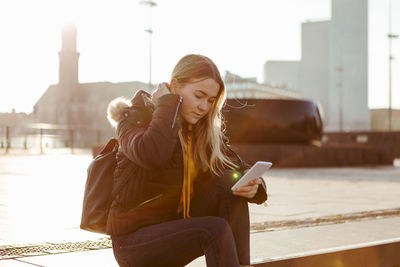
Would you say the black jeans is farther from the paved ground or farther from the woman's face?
the paved ground

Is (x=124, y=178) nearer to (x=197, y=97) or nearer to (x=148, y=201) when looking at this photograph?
(x=148, y=201)

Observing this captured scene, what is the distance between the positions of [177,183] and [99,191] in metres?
0.35

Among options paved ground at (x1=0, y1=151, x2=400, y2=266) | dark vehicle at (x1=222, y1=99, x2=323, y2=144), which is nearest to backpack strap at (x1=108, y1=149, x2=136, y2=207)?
paved ground at (x1=0, y1=151, x2=400, y2=266)

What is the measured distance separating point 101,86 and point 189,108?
259 feet

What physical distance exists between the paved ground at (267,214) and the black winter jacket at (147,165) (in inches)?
30.6

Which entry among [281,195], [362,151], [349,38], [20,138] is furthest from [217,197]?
[349,38]

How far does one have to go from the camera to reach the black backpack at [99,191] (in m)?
2.46

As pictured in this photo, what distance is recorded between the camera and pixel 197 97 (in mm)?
2705

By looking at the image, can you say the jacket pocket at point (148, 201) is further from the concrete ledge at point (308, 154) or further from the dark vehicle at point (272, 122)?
the dark vehicle at point (272, 122)

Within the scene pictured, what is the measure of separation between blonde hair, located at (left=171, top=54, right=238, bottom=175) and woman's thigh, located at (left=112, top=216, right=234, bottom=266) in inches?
14.7

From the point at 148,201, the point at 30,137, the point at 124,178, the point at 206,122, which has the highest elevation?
the point at 206,122

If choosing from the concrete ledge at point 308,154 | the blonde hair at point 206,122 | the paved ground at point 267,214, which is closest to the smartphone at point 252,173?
the blonde hair at point 206,122

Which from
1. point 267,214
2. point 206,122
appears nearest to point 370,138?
point 267,214

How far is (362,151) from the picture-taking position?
1822 centimetres
